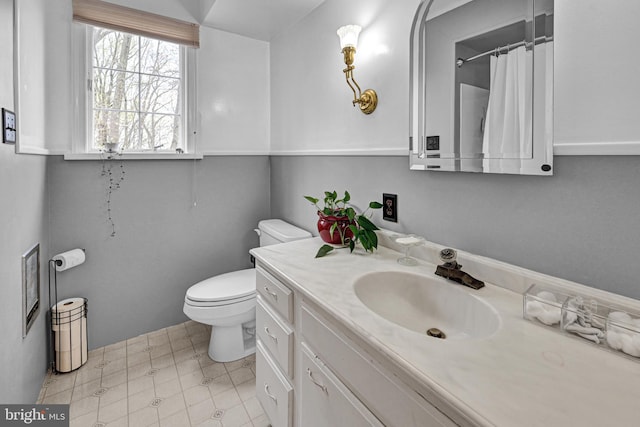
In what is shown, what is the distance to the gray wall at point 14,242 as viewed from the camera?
46.8 inches

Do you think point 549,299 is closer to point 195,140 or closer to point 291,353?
point 291,353

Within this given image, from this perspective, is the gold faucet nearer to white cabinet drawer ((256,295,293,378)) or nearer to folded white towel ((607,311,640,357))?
folded white towel ((607,311,640,357))

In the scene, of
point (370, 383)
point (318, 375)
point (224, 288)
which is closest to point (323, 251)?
point (318, 375)

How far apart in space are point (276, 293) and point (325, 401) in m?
0.44

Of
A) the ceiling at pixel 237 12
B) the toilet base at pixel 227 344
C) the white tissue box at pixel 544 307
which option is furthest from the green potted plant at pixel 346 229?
the ceiling at pixel 237 12

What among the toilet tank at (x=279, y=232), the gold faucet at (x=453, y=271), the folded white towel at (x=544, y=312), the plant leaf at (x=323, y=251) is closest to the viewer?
the folded white towel at (x=544, y=312)

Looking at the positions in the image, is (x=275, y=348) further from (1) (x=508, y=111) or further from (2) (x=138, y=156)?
(2) (x=138, y=156)

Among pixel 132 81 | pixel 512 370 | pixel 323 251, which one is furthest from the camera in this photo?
pixel 132 81

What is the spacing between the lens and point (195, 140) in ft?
7.72

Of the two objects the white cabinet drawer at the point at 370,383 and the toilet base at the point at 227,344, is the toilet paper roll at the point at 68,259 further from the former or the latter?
the white cabinet drawer at the point at 370,383

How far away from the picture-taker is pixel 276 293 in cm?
130

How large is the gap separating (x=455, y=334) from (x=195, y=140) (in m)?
2.09

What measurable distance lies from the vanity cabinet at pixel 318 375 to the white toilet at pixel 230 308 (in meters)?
0.47

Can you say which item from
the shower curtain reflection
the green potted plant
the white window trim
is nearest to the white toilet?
the green potted plant
